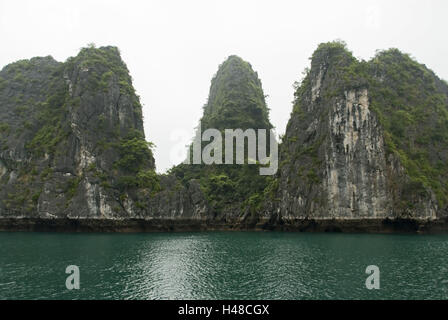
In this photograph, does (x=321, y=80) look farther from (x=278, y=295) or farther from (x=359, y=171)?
(x=278, y=295)

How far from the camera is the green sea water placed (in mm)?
14952

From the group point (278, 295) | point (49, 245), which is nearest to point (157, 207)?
point (49, 245)

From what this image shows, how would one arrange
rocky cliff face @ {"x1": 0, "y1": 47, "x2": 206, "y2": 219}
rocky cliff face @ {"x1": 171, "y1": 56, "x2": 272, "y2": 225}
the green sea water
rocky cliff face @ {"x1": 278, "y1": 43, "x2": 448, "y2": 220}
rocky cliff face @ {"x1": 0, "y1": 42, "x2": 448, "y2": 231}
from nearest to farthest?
the green sea water
rocky cliff face @ {"x1": 278, "y1": 43, "x2": 448, "y2": 220}
rocky cliff face @ {"x1": 0, "y1": 42, "x2": 448, "y2": 231}
rocky cliff face @ {"x1": 0, "y1": 47, "x2": 206, "y2": 219}
rocky cliff face @ {"x1": 171, "y1": 56, "x2": 272, "y2": 225}

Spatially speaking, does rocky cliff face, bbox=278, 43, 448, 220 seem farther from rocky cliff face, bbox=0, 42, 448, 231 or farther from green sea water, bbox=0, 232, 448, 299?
green sea water, bbox=0, 232, 448, 299

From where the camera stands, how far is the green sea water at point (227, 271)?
15.0 metres

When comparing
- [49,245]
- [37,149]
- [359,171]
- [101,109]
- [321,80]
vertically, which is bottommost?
[49,245]

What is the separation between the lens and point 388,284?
52.1 ft

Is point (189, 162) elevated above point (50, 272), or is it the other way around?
point (189, 162)

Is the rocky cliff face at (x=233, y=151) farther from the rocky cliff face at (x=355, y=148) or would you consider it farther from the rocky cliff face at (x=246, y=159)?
the rocky cliff face at (x=355, y=148)

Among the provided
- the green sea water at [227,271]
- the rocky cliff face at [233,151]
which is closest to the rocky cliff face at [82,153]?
the rocky cliff face at [233,151]

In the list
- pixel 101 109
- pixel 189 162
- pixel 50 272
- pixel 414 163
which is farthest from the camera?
pixel 189 162

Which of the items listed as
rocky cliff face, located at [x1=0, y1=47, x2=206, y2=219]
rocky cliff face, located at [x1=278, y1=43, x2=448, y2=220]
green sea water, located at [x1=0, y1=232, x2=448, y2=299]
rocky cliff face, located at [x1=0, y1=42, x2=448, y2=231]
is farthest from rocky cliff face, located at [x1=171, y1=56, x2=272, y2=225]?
green sea water, located at [x1=0, y1=232, x2=448, y2=299]

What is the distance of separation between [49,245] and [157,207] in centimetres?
1728

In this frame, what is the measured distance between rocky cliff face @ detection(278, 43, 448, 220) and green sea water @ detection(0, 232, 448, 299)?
34.6 feet
